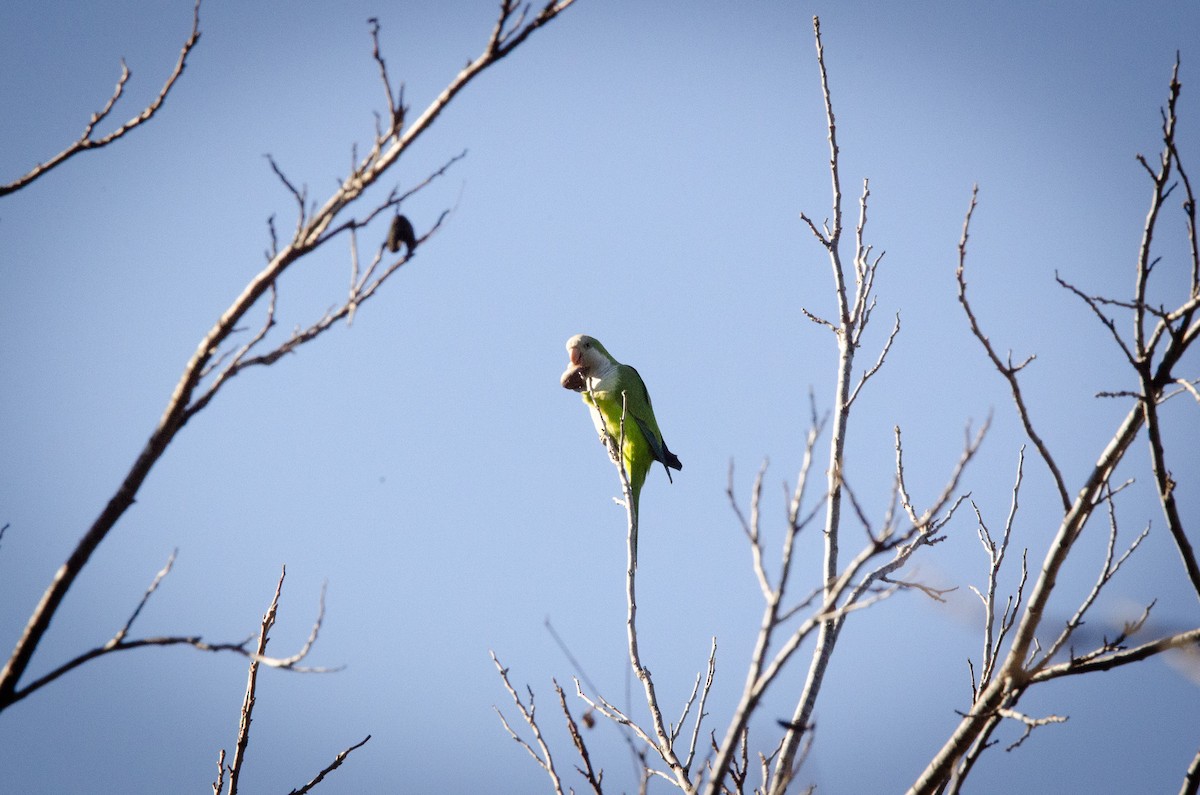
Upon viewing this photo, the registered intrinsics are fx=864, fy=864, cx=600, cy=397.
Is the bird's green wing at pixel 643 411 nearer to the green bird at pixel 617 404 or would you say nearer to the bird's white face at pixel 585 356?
the green bird at pixel 617 404

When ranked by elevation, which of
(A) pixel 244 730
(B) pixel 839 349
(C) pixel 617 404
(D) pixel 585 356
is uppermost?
(D) pixel 585 356

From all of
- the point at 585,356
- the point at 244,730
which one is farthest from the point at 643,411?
the point at 244,730

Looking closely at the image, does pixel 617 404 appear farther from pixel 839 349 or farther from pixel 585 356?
pixel 839 349

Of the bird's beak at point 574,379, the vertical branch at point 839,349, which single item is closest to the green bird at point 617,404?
the bird's beak at point 574,379

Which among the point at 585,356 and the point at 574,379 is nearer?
the point at 574,379

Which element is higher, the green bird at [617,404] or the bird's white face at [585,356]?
the bird's white face at [585,356]

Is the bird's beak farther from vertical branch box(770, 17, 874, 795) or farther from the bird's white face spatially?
vertical branch box(770, 17, 874, 795)

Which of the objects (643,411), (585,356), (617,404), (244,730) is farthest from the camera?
(585,356)

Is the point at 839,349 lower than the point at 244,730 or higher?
higher

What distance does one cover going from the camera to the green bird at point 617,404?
7.16 m

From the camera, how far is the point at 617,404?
7.49m

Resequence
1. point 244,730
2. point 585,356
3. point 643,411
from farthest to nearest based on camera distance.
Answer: point 585,356, point 643,411, point 244,730

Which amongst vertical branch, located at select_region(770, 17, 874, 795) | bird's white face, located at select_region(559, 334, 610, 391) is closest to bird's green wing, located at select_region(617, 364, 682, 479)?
bird's white face, located at select_region(559, 334, 610, 391)

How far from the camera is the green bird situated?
7.16 meters
